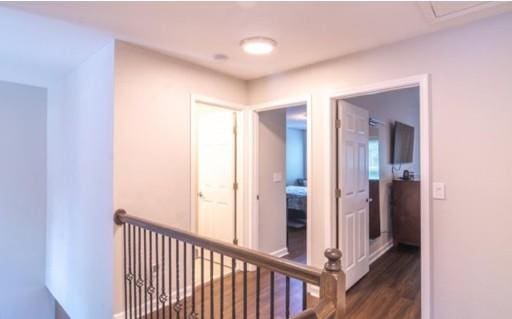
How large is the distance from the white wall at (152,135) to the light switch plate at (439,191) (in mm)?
2116

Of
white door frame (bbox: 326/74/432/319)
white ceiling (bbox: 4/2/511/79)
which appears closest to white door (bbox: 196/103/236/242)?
white ceiling (bbox: 4/2/511/79)

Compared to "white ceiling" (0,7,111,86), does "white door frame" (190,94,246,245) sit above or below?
below

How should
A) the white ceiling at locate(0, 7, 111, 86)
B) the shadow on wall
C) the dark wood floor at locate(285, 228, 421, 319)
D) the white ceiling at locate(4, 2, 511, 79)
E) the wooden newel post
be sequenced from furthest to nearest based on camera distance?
1. the shadow on wall
2. the dark wood floor at locate(285, 228, 421, 319)
3. the white ceiling at locate(0, 7, 111, 86)
4. the white ceiling at locate(4, 2, 511, 79)
5. the wooden newel post

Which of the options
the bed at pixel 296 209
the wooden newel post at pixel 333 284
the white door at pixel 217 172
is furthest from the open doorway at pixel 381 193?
the bed at pixel 296 209

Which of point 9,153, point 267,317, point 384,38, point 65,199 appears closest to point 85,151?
point 65,199

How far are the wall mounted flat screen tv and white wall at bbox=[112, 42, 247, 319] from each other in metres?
3.13

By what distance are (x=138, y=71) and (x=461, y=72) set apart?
2.53m

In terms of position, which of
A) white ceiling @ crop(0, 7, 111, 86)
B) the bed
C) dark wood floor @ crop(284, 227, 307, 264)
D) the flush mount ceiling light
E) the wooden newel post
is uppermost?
white ceiling @ crop(0, 7, 111, 86)

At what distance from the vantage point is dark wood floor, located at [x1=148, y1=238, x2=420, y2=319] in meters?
2.66

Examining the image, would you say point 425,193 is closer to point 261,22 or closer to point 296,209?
point 261,22

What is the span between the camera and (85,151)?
9.57 ft

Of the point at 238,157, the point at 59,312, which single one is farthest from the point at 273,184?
Answer: the point at 59,312

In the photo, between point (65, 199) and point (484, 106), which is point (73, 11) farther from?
point (484, 106)

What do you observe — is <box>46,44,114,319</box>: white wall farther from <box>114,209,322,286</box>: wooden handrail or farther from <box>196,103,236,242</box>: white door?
<box>196,103,236,242</box>: white door
